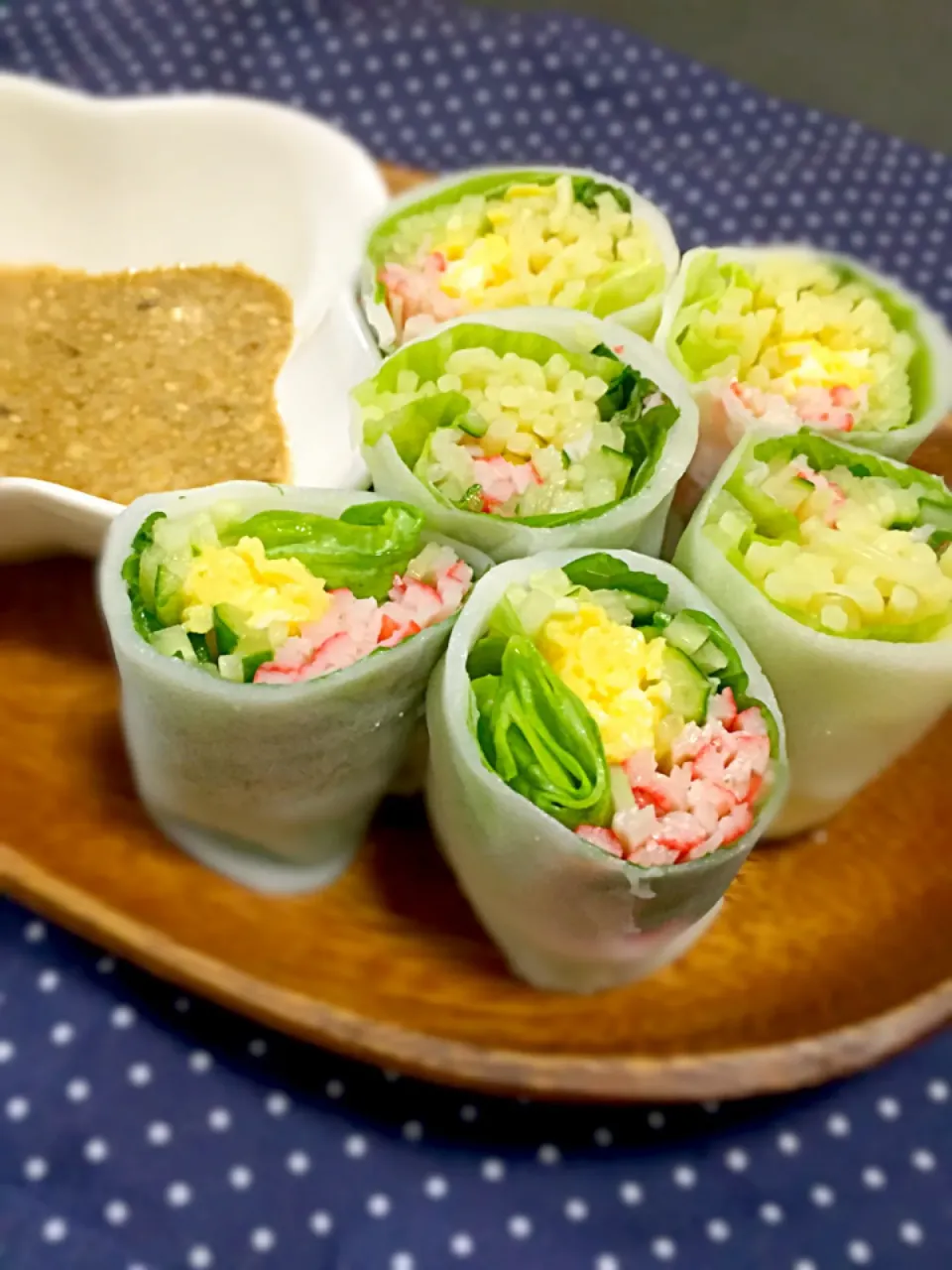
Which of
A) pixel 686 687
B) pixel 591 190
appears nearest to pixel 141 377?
pixel 591 190

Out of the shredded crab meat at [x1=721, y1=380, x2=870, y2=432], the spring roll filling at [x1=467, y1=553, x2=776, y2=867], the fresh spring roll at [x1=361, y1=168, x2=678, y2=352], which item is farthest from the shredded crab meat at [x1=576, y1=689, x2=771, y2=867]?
the fresh spring roll at [x1=361, y1=168, x2=678, y2=352]

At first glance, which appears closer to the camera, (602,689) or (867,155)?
(602,689)

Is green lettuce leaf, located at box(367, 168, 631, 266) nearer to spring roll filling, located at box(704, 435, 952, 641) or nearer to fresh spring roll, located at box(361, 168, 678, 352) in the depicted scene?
fresh spring roll, located at box(361, 168, 678, 352)

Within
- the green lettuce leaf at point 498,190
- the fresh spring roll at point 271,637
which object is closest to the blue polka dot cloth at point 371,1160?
the fresh spring roll at point 271,637

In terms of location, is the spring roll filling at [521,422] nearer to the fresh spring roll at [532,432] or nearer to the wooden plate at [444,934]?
the fresh spring roll at [532,432]

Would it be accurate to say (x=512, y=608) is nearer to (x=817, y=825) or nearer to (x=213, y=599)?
(x=213, y=599)

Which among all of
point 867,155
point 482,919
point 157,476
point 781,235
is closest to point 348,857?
point 482,919

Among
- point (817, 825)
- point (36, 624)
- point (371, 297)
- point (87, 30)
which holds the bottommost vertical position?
point (36, 624)
